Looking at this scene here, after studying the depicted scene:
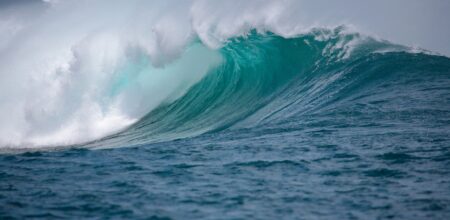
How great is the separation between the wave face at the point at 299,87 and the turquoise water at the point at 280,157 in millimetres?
50

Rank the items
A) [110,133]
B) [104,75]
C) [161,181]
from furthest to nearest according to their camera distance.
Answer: [104,75] < [110,133] < [161,181]

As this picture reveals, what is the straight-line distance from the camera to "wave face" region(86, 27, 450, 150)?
8312 millimetres

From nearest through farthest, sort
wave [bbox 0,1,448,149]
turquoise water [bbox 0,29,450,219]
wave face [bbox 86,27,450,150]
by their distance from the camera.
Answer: turquoise water [bbox 0,29,450,219], wave face [bbox 86,27,450,150], wave [bbox 0,1,448,149]

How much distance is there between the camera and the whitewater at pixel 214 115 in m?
4.40

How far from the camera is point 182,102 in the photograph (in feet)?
37.6

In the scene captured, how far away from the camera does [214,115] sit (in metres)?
10.0

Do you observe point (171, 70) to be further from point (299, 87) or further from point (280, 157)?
point (280, 157)

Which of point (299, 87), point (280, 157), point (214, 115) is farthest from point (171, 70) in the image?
point (280, 157)

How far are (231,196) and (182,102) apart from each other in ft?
23.6

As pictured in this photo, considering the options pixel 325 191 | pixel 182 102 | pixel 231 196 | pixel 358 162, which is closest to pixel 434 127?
pixel 358 162

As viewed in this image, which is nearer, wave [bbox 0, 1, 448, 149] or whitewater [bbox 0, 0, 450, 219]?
whitewater [bbox 0, 0, 450, 219]

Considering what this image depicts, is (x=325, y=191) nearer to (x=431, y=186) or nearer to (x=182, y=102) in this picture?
(x=431, y=186)

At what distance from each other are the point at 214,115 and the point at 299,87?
2.30 m

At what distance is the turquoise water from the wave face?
0.16 feet
